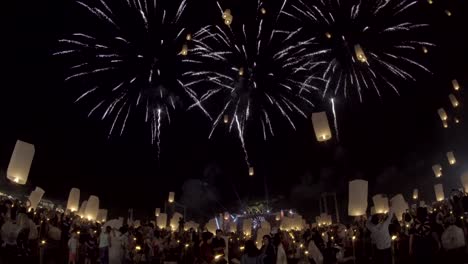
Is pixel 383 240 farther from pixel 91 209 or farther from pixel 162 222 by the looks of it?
pixel 162 222

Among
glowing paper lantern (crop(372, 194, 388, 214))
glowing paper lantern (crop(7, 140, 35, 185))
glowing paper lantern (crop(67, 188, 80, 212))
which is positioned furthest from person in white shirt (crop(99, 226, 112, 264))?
glowing paper lantern (crop(372, 194, 388, 214))

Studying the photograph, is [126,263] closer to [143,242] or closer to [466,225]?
[143,242]

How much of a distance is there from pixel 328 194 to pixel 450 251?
109 ft

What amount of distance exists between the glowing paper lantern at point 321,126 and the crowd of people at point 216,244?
3.33 metres

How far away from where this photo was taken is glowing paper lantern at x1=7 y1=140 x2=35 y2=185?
40.3ft

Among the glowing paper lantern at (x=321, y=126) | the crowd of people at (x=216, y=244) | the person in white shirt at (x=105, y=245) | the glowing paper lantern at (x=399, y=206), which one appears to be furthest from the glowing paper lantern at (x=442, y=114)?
the person in white shirt at (x=105, y=245)

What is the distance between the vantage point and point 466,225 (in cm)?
1268

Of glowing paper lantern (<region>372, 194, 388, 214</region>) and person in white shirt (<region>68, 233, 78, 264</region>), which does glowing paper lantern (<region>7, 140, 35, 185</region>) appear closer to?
person in white shirt (<region>68, 233, 78, 264</region>)

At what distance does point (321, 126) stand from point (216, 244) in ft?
23.7

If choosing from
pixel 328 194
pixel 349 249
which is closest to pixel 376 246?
pixel 349 249

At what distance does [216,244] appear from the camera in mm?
8648

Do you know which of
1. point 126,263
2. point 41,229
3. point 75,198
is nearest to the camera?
point 41,229

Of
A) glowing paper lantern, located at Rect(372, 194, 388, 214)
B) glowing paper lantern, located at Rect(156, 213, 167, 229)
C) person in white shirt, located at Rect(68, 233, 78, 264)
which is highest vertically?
glowing paper lantern, located at Rect(372, 194, 388, 214)

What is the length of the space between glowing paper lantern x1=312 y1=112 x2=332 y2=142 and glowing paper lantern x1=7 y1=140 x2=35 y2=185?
9520 millimetres
